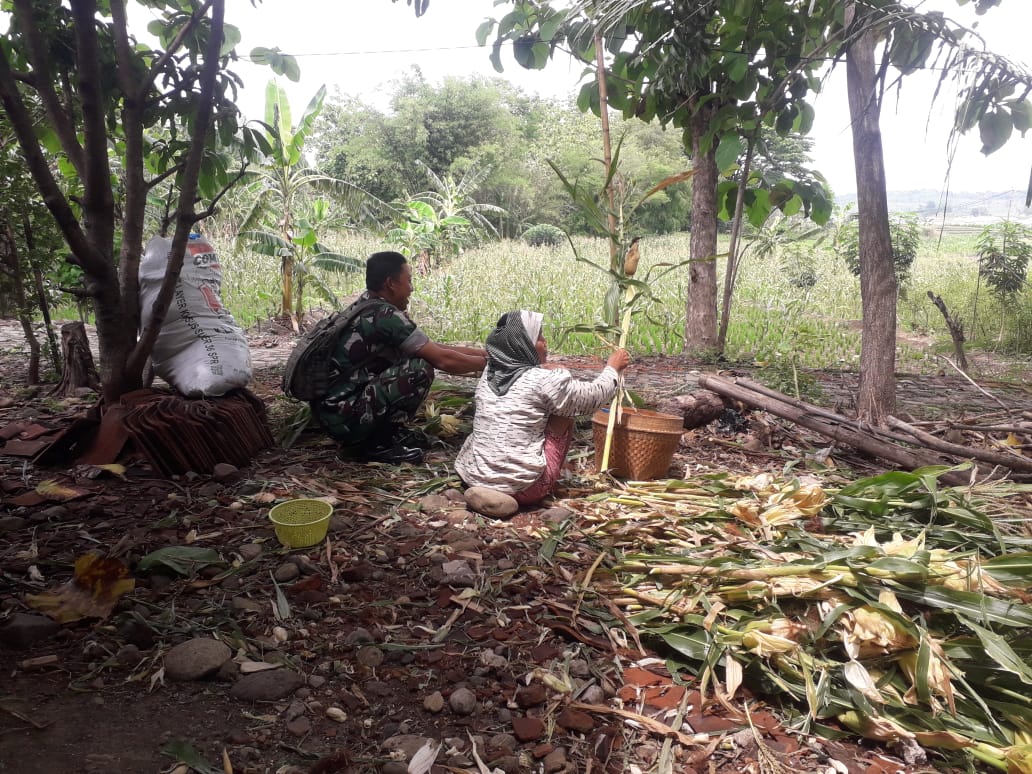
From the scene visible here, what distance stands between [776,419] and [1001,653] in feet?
7.27

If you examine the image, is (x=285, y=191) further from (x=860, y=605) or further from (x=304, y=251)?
(x=860, y=605)

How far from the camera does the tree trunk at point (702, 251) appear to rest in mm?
5066

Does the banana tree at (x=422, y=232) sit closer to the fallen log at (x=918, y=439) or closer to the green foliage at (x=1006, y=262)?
the green foliage at (x=1006, y=262)

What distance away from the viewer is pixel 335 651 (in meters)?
1.75

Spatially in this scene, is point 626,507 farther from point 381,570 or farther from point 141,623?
point 141,623

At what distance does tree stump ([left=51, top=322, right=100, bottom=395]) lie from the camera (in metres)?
3.74

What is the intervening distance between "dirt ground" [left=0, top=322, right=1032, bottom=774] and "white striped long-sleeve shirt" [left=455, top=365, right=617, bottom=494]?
0.61 feet

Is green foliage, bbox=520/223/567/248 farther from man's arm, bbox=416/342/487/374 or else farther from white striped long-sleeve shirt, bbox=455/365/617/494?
white striped long-sleeve shirt, bbox=455/365/617/494

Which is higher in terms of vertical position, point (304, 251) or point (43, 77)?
point (43, 77)

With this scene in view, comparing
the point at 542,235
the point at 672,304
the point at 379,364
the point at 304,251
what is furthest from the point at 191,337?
the point at 542,235

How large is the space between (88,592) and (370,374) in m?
1.56

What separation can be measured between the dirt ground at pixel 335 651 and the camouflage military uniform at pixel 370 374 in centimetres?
40

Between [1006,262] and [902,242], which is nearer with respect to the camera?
[1006,262]

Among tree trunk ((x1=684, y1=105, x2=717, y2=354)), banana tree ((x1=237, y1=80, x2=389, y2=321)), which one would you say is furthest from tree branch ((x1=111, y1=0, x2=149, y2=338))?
banana tree ((x1=237, y1=80, x2=389, y2=321))
